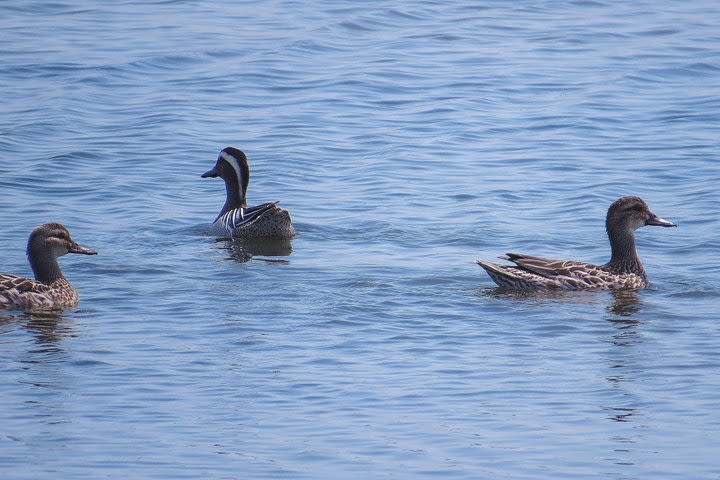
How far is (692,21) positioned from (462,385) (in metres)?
21.1

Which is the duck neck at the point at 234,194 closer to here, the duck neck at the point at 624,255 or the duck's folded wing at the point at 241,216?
the duck's folded wing at the point at 241,216

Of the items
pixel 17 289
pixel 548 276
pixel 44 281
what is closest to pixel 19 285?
pixel 17 289

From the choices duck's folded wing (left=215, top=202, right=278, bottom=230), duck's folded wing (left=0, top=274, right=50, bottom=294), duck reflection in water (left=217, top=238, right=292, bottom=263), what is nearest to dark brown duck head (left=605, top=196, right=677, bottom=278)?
duck reflection in water (left=217, top=238, right=292, bottom=263)

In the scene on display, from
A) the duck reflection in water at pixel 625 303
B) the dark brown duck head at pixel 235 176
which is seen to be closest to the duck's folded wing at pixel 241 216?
the dark brown duck head at pixel 235 176

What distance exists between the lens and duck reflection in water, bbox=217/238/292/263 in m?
15.9

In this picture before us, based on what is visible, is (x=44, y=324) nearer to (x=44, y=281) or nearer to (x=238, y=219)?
(x=44, y=281)

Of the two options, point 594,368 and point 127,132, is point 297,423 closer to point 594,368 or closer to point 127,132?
point 594,368

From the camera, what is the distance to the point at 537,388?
1024 cm

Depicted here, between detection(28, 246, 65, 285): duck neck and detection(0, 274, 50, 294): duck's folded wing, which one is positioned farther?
detection(28, 246, 65, 285): duck neck

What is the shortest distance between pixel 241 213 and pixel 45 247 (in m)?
3.97

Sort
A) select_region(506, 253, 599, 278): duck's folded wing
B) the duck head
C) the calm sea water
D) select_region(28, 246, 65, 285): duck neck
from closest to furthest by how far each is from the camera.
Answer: the calm sea water
select_region(28, 246, 65, 285): duck neck
select_region(506, 253, 599, 278): duck's folded wing
the duck head

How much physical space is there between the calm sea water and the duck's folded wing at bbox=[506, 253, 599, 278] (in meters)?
0.42

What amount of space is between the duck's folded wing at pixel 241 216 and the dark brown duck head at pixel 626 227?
4207 millimetres

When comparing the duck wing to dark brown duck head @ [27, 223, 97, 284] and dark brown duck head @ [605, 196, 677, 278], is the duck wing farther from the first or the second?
dark brown duck head @ [605, 196, 677, 278]
